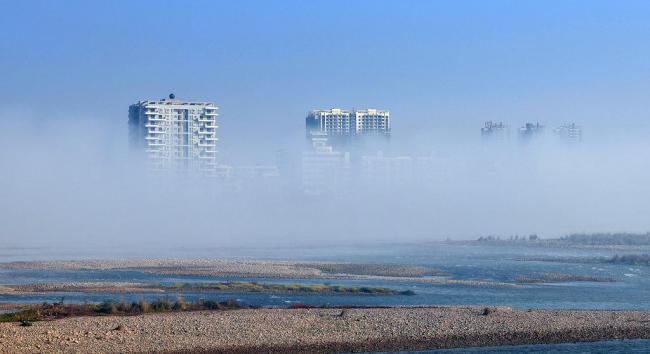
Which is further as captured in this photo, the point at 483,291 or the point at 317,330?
the point at 483,291

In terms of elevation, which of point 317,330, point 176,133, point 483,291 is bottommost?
point 317,330

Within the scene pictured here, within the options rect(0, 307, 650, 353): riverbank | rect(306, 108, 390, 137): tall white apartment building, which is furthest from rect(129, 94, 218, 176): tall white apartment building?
rect(0, 307, 650, 353): riverbank

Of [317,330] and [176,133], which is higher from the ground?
[176,133]

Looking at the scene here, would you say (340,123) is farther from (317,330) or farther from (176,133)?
(317,330)

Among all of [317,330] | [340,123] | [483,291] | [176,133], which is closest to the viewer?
[317,330]

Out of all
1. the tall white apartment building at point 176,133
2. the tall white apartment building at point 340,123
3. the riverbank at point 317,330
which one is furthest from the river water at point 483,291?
the tall white apartment building at point 340,123

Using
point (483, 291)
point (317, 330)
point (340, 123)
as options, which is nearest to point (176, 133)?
point (340, 123)

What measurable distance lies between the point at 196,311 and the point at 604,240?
86987mm

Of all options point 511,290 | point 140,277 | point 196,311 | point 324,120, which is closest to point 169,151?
point 324,120

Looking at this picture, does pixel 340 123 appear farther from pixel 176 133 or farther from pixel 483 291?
pixel 483 291

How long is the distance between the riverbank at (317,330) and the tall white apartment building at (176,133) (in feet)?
360

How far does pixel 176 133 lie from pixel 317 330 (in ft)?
383

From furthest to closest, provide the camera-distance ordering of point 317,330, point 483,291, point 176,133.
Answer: point 176,133 < point 483,291 < point 317,330

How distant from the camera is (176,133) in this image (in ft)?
486
